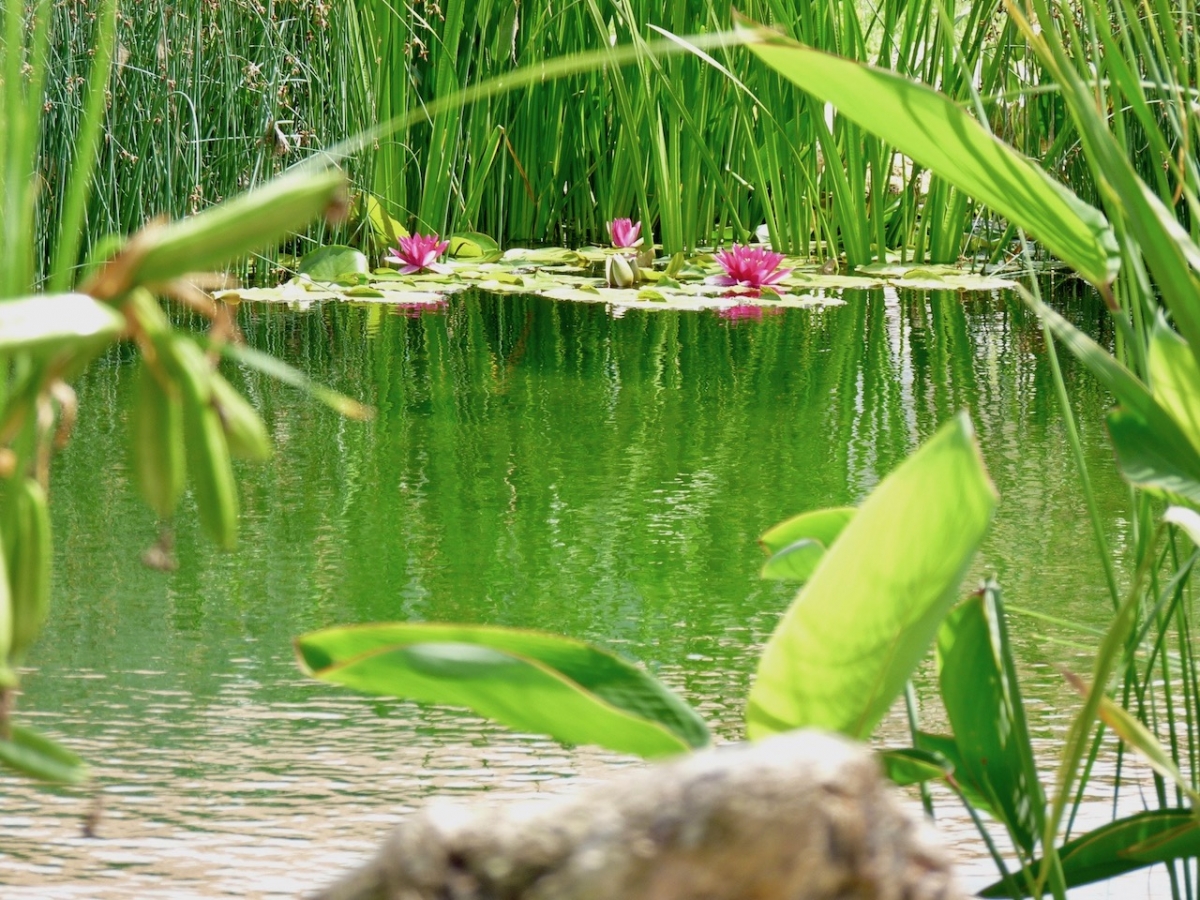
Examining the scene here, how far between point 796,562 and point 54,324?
40 centimetres

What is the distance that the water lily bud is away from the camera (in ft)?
9.52

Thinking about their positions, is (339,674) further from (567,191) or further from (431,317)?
(567,191)

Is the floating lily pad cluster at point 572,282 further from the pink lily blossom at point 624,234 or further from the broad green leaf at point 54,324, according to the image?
the broad green leaf at point 54,324

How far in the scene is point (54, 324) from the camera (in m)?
0.32

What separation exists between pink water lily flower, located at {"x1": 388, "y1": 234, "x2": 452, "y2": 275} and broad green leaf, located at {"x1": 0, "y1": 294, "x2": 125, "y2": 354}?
2.63 meters

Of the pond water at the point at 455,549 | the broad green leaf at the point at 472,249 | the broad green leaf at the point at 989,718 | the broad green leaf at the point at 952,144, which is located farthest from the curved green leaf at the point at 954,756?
the broad green leaf at the point at 472,249

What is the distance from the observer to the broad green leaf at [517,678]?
0.45 m

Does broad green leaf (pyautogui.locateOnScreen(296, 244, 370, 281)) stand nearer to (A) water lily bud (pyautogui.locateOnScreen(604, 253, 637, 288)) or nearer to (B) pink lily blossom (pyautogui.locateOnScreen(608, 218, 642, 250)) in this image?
(A) water lily bud (pyautogui.locateOnScreen(604, 253, 637, 288))

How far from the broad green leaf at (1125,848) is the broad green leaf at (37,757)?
40 centimetres

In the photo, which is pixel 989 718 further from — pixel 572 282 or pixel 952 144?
pixel 572 282

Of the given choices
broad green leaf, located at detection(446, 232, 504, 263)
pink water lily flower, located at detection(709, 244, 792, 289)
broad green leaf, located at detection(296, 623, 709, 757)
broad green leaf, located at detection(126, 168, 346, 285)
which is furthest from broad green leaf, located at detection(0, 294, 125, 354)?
broad green leaf, located at detection(446, 232, 504, 263)

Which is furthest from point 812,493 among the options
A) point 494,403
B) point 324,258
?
point 324,258

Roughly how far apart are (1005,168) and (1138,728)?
0.21m

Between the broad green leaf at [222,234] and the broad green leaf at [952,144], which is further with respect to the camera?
the broad green leaf at [952,144]
